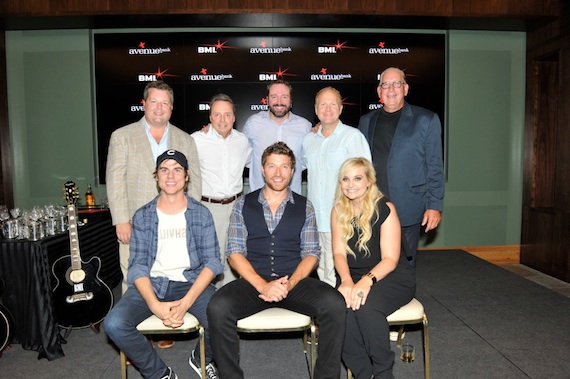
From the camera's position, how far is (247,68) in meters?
5.28

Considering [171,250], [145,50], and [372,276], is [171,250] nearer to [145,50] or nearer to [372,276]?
[372,276]

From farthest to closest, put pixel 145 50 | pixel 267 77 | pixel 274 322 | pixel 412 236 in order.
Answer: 1. pixel 267 77
2. pixel 145 50
3. pixel 412 236
4. pixel 274 322

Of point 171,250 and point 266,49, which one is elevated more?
point 266,49

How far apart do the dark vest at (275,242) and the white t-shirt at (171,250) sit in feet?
1.13

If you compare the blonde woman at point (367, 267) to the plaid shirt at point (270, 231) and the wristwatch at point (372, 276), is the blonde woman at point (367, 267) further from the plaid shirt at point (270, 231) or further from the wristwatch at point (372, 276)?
the plaid shirt at point (270, 231)

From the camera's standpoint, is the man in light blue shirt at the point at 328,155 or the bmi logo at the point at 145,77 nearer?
the man in light blue shirt at the point at 328,155

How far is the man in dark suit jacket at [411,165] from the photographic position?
2818 mm

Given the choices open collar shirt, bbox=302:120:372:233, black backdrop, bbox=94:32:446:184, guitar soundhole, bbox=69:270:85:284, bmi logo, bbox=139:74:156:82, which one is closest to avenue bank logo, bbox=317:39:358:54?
black backdrop, bbox=94:32:446:184

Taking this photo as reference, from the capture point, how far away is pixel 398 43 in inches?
211

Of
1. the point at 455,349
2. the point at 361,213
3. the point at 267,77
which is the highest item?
the point at 267,77

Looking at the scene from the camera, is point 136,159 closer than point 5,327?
No

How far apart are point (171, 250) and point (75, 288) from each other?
1.07 meters

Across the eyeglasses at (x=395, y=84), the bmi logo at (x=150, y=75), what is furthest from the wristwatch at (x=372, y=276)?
the bmi logo at (x=150, y=75)

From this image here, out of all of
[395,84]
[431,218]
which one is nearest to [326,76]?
[395,84]
